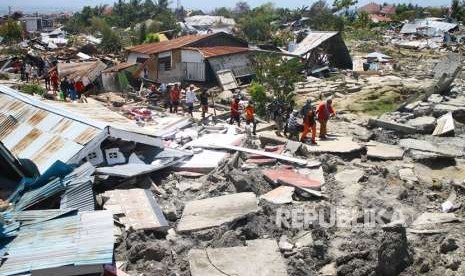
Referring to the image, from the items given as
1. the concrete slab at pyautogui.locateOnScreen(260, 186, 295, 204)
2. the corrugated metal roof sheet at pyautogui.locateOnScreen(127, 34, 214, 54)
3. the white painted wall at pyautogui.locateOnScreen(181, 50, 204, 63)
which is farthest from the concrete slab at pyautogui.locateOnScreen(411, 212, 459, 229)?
the corrugated metal roof sheet at pyautogui.locateOnScreen(127, 34, 214, 54)

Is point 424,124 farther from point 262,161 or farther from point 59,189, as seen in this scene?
→ point 59,189

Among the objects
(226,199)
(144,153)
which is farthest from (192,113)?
(226,199)

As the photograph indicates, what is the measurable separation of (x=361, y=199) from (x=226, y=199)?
2.54 metres

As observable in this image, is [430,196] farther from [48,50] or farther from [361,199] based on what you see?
[48,50]

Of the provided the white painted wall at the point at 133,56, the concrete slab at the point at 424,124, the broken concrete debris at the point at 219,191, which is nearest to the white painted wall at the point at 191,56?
the white painted wall at the point at 133,56

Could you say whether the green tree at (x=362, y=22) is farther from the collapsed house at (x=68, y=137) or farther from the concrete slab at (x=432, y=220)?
the concrete slab at (x=432, y=220)

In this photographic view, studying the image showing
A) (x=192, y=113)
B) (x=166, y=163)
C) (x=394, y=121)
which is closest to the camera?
(x=166, y=163)

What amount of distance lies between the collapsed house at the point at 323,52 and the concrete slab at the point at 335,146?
41.9 ft

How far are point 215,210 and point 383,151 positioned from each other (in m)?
5.66

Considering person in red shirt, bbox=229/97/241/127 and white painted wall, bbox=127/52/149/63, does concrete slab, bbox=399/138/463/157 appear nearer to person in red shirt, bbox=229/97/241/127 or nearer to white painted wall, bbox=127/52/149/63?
person in red shirt, bbox=229/97/241/127

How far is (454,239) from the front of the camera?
7781 millimetres

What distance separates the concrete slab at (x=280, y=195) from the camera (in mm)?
9023

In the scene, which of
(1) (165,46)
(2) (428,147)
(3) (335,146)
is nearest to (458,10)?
(1) (165,46)

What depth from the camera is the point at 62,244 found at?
6543 millimetres
